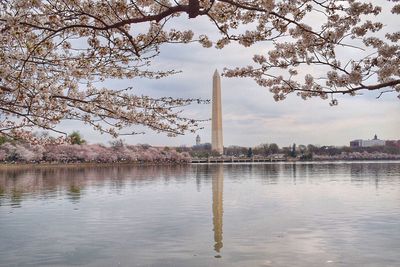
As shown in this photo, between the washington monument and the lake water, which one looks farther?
the washington monument

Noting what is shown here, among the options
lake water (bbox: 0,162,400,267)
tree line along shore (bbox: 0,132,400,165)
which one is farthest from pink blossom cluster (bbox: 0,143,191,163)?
lake water (bbox: 0,162,400,267)

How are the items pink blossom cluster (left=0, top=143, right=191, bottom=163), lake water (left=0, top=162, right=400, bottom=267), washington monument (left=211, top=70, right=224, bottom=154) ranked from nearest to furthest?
lake water (left=0, top=162, right=400, bottom=267)
washington monument (left=211, top=70, right=224, bottom=154)
pink blossom cluster (left=0, top=143, right=191, bottom=163)

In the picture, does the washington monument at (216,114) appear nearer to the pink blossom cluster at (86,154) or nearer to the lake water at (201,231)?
the pink blossom cluster at (86,154)

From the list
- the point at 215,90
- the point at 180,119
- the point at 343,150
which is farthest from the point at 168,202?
the point at 343,150

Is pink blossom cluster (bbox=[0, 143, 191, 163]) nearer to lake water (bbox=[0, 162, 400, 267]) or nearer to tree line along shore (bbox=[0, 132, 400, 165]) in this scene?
tree line along shore (bbox=[0, 132, 400, 165])

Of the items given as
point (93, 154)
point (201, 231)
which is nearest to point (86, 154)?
point (93, 154)

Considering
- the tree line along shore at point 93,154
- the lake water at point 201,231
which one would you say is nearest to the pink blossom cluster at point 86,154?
the tree line along shore at point 93,154

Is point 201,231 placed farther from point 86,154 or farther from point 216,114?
point 86,154

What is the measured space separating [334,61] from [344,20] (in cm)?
80

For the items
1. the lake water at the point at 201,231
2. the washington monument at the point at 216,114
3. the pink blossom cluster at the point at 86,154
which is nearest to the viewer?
the lake water at the point at 201,231

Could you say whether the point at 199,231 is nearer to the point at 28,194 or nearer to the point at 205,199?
the point at 205,199

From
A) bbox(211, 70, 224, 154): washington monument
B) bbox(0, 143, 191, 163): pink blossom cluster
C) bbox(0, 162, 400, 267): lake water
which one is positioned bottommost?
bbox(0, 162, 400, 267): lake water

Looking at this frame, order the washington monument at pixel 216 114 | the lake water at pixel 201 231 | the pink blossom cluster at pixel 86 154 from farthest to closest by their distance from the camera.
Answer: the pink blossom cluster at pixel 86 154
the washington monument at pixel 216 114
the lake water at pixel 201 231

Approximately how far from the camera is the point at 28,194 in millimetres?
28859
